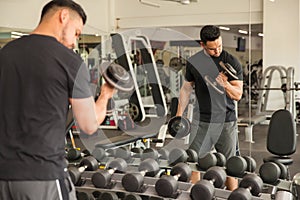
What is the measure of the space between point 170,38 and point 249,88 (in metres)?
1.68

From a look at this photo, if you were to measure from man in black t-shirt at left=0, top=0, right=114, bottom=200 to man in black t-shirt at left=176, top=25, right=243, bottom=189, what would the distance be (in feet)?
5.26

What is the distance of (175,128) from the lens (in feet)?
11.2

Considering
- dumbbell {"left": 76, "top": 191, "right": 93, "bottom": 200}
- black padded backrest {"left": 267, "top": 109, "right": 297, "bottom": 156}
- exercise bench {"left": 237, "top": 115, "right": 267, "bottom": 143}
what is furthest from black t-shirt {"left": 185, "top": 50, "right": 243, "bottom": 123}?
exercise bench {"left": 237, "top": 115, "right": 267, "bottom": 143}

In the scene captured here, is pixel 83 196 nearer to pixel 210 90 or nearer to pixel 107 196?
pixel 107 196

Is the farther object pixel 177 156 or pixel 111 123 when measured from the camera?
pixel 111 123

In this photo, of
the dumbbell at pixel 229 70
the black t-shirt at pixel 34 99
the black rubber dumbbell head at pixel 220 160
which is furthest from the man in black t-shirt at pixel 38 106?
the black rubber dumbbell head at pixel 220 160

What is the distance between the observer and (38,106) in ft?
4.95

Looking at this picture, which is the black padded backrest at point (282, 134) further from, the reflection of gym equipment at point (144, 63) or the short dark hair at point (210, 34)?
the reflection of gym equipment at point (144, 63)

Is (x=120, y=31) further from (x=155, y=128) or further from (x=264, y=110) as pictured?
(x=264, y=110)

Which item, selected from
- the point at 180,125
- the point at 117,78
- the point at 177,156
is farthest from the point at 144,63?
the point at 117,78

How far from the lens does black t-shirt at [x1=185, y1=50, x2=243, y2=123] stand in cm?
309

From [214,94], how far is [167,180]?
0.89 m

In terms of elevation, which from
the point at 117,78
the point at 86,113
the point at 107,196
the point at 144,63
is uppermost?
the point at 144,63

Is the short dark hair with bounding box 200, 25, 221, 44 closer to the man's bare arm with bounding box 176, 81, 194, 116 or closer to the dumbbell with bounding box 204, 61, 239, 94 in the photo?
the dumbbell with bounding box 204, 61, 239, 94
